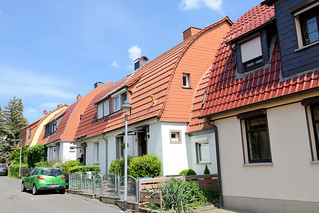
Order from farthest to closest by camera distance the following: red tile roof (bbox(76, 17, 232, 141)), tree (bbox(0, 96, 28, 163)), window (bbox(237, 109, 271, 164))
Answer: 1. tree (bbox(0, 96, 28, 163))
2. red tile roof (bbox(76, 17, 232, 141))
3. window (bbox(237, 109, 271, 164))

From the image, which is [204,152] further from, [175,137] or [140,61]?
[140,61]

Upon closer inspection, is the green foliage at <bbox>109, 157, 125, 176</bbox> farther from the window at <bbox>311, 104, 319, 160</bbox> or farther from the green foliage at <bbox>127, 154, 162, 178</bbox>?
the window at <bbox>311, 104, 319, 160</bbox>

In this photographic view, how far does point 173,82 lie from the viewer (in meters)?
16.6

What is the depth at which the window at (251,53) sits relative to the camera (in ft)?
36.3

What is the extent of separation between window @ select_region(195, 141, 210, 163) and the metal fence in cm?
419

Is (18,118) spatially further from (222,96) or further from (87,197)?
(222,96)

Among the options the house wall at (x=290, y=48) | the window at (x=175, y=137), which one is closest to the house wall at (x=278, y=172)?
the house wall at (x=290, y=48)

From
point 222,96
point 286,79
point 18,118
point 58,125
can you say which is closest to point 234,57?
point 222,96

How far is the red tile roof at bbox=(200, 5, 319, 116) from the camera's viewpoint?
363 inches

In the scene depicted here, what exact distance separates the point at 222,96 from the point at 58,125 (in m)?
27.3

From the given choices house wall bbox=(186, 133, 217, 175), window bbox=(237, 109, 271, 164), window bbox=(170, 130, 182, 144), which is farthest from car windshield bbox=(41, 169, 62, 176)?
window bbox=(237, 109, 271, 164)

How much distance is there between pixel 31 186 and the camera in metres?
18.2

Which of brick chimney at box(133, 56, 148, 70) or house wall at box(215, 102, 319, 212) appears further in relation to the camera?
brick chimney at box(133, 56, 148, 70)

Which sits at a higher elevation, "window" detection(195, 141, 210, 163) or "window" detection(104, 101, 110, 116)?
"window" detection(104, 101, 110, 116)
